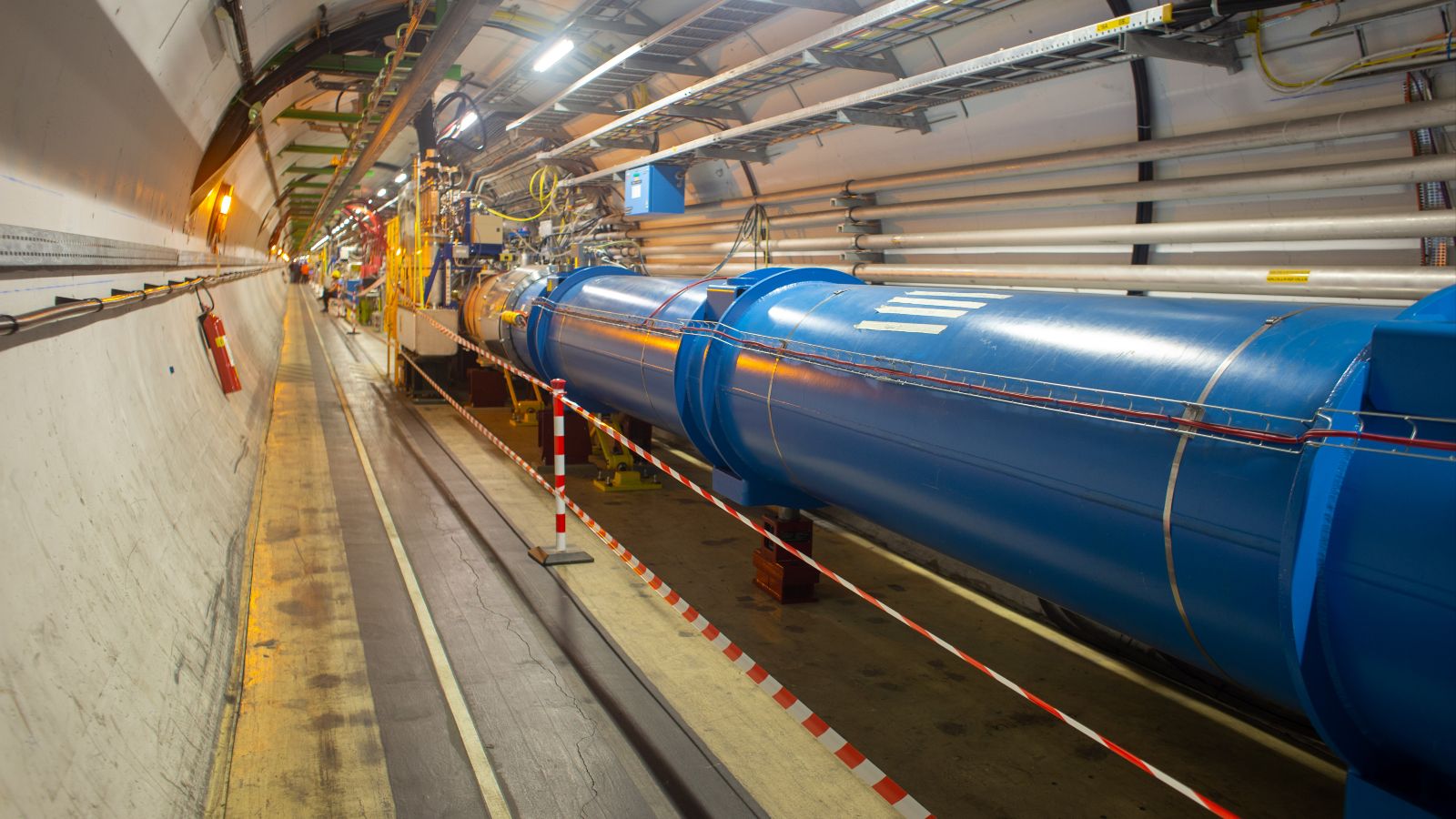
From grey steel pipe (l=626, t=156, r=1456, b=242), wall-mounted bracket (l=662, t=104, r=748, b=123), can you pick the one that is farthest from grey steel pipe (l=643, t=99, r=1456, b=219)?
wall-mounted bracket (l=662, t=104, r=748, b=123)

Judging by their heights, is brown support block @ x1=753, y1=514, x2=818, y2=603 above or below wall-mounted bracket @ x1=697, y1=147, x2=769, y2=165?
below

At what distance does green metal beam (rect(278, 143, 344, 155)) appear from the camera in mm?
12430

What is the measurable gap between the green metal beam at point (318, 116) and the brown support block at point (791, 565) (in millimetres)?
7336

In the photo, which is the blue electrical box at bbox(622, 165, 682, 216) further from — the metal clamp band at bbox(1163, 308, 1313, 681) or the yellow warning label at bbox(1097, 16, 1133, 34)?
the metal clamp band at bbox(1163, 308, 1313, 681)

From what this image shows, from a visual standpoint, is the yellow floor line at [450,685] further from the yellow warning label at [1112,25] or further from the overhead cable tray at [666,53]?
the overhead cable tray at [666,53]

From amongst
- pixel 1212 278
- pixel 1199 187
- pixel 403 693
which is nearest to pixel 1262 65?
pixel 1199 187

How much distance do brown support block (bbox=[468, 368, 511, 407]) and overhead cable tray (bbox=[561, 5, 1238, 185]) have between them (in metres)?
4.67

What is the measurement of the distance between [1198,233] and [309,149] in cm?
1246

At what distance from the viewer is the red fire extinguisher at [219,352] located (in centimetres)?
693

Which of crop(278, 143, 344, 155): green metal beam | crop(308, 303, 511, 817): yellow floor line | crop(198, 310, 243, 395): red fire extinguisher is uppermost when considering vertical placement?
crop(278, 143, 344, 155): green metal beam

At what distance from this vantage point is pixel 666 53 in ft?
23.7

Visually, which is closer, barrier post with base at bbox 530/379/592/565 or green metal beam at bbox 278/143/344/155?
barrier post with base at bbox 530/379/592/565

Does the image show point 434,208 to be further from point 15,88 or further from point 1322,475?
point 1322,475

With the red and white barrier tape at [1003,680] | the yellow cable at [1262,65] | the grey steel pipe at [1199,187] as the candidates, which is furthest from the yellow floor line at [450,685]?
the yellow cable at [1262,65]
